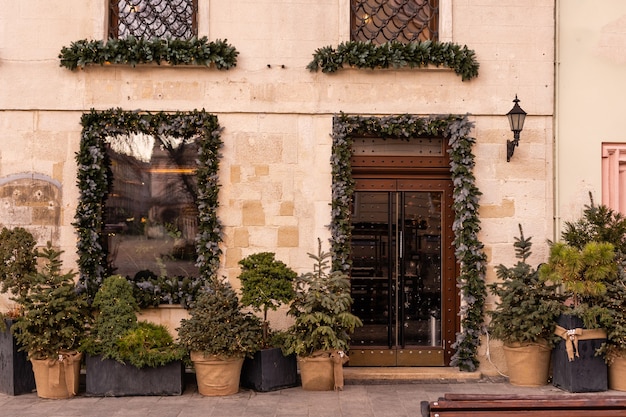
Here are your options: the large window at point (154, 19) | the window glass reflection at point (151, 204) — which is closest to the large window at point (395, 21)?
the large window at point (154, 19)

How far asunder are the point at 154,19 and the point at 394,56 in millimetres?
3085

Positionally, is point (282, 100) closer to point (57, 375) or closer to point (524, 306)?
point (524, 306)

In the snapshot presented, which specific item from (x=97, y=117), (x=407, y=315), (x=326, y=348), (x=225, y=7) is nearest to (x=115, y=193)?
(x=97, y=117)

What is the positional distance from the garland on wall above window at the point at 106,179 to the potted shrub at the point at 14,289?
0.66 meters

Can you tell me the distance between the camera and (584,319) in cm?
840

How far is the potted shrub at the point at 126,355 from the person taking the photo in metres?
8.26

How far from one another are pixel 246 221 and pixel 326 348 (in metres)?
1.99

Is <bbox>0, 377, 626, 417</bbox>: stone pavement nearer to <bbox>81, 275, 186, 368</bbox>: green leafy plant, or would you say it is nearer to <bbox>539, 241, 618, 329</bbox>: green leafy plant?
<bbox>81, 275, 186, 368</bbox>: green leafy plant

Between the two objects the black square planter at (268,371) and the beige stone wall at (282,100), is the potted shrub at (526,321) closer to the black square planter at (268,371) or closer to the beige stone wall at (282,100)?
the beige stone wall at (282,100)

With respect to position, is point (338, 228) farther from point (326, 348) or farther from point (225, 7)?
point (225, 7)

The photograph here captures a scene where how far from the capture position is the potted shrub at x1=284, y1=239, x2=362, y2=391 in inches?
333

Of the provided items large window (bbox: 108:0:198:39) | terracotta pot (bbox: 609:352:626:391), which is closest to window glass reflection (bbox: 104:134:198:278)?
large window (bbox: 108:0:198:39)

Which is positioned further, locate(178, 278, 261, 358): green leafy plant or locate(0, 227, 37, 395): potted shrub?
locate(0, 227, 37, 395): potted shrub

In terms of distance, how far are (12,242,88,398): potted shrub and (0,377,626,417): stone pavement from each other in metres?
0.22
